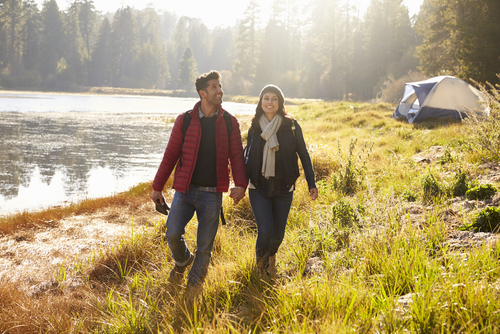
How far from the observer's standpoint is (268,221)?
350cm

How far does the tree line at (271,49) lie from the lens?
21.9 meters

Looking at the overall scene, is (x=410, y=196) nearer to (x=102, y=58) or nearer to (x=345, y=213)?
(x=345, y=213)

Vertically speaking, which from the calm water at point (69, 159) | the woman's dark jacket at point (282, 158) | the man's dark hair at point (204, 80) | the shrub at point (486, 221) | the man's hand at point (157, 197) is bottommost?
the calm water at point (69, 159)

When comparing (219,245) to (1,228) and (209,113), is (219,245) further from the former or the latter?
(1,228)

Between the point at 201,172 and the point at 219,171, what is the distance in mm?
179

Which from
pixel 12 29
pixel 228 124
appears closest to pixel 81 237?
pixel 228 124

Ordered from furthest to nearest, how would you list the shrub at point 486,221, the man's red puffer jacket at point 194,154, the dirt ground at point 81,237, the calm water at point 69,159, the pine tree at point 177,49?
the pine tree at point 177,49, the calm water at point 69,159, the dirt ground at point 81,237, the shrub at point 486,221, the man's red puffer jacket at point 194,154

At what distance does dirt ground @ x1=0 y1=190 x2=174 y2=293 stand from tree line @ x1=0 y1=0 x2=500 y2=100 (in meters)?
15.9

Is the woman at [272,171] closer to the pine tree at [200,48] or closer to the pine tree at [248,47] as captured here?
the pine tree at [248,47]

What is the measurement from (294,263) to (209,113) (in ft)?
6.03

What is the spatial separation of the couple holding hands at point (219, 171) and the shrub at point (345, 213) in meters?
1.34

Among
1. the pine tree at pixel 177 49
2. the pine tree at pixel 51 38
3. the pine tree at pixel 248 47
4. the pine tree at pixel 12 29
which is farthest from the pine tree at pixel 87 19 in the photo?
the pine tree at pixel 248 47

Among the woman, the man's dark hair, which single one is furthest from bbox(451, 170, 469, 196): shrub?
the man's dark hair

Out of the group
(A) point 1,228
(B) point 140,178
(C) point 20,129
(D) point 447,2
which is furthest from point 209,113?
(D) point 447,2
